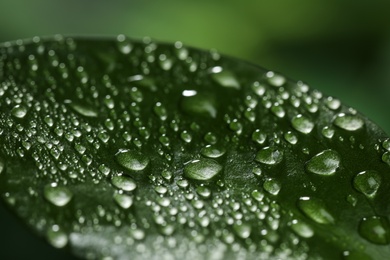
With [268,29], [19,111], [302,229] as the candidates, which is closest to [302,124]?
[302,229]

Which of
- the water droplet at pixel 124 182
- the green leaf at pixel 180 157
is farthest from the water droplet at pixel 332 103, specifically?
the water droplet at pixel 124 182

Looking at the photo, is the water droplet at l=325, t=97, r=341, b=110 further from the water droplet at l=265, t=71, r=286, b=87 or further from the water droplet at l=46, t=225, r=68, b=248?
the water droplet at l=46, t=225, r=68, b=248

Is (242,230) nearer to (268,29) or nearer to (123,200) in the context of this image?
(123,200)

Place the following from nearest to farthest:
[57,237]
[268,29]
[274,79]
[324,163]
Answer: [57,237] → [324,163] → [274,79] → [268,29]

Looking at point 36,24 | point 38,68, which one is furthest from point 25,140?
point 36,24

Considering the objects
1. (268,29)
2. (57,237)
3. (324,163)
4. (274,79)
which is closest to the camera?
(57,237)

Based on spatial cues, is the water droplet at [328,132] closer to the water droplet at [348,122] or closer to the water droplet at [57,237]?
the water droplet at [348,122]
